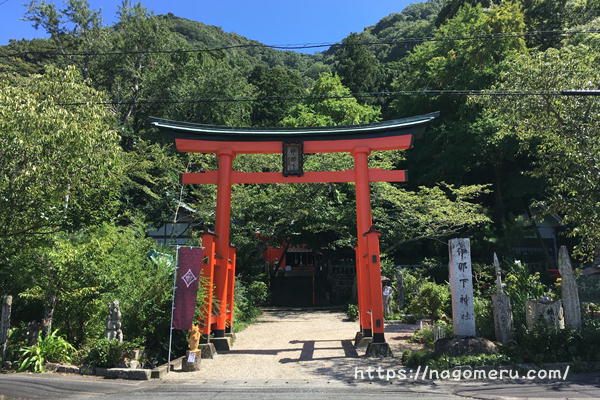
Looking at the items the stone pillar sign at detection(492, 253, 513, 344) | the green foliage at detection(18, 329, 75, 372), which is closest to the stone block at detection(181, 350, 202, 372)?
the green foliage at detection(18, 329, 75, 372)

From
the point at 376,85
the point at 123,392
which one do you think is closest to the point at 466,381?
→ the point at 123,392

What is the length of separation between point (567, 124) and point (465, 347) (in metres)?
5.79

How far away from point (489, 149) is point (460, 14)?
13.8m

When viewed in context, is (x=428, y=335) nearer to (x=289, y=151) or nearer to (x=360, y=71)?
(x=289, y=151)

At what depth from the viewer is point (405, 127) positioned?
1191 cm

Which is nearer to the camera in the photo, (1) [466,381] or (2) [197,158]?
(1) [466,381]

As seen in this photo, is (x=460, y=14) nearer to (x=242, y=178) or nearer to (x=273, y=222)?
(x=273, y=222)

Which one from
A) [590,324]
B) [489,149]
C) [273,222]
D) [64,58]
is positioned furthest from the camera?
[64,58]

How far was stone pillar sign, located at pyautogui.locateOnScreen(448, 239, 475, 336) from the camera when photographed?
9266mm

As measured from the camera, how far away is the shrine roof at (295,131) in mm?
11953

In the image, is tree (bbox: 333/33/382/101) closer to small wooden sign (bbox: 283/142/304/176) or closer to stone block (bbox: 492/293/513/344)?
small wooden sign (bbox: 283/142/304/176)

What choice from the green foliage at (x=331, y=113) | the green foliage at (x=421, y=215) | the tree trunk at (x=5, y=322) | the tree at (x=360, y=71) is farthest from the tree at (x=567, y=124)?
the tree at (x=360, y=71)

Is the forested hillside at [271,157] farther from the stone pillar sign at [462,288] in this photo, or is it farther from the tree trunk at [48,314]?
the stone pillar sign at [462,288]

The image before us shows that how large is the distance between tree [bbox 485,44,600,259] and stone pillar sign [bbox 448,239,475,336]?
2470mm
